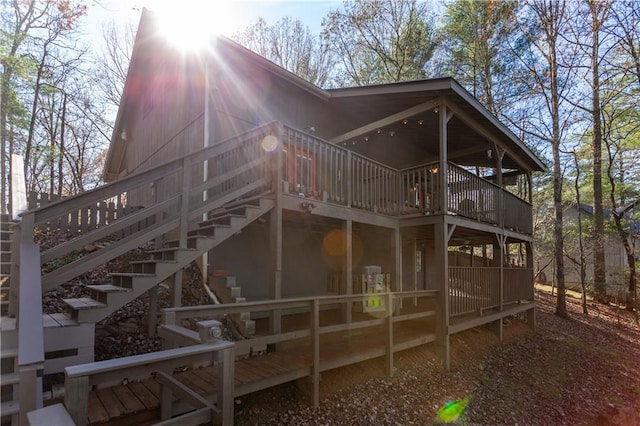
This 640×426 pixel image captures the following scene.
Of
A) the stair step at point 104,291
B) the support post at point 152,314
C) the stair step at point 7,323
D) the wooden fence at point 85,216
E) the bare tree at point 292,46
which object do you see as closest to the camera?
the stair step at point 7,323

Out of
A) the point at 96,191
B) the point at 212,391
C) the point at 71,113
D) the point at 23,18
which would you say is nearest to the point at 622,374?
the point at 212,391

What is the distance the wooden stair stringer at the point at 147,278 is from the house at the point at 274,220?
16mm

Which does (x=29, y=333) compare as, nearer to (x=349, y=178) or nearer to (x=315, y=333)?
(x=315, y=333)

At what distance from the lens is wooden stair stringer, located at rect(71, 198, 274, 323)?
3759mm

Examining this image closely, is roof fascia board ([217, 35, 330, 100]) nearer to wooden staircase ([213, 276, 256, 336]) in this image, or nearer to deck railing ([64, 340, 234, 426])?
wooden staircase ([213, 276, 256, 336])

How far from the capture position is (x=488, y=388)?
6.73m

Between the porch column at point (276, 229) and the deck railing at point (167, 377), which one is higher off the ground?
the porch column at point (276, 229)

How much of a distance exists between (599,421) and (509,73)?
15.6 metres

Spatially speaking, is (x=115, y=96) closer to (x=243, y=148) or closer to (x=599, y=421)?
(x=243, y=148)

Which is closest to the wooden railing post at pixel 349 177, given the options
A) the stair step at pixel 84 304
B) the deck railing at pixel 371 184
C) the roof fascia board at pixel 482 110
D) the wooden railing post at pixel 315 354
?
the deck railing at pixel 371 184

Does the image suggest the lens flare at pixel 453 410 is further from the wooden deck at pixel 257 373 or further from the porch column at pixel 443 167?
the porch column at pixel 443 167

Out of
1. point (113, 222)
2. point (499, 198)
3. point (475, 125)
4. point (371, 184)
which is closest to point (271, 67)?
point (371, 184)

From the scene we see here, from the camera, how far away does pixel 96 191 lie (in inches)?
157

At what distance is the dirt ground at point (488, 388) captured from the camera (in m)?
4.77
